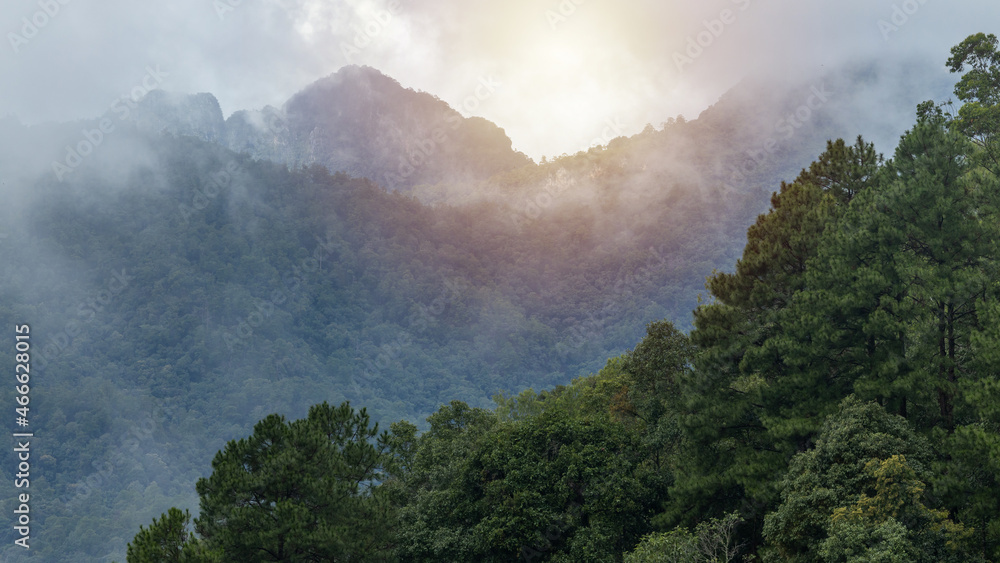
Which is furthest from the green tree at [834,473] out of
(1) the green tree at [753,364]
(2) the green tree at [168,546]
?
(2) the green tree at [168,546]

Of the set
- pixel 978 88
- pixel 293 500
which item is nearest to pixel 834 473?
pixel 293 500

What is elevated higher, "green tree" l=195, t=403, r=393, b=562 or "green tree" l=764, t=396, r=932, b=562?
"green tree" l=195, t=403, r=393, b=562

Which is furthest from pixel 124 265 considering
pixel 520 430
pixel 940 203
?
pixel 940 203

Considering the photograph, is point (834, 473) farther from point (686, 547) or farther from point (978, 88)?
point (978, 88)

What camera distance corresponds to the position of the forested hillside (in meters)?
19.8

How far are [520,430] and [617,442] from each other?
13.0ft

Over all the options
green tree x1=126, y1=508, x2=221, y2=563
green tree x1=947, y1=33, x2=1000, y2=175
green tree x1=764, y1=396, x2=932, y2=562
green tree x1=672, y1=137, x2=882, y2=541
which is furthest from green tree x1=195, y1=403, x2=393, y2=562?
green tree x1=947, y1=33, x2=1000, y2=175

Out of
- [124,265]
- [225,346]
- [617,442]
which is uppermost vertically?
[124,265]

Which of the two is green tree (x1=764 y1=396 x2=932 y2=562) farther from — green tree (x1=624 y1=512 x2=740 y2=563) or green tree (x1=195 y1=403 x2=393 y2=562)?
green tree (x1=195 y1=403 x2=393 y2=562)

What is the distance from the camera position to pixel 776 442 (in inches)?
1027

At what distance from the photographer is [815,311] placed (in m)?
26.0

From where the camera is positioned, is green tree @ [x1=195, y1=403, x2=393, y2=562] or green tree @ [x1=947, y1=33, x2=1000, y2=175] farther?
green tree @ [x1=947, y1=33, x2=1000, y2=175]

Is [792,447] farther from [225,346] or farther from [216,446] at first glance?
[225,346]

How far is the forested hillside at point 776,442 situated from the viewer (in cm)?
1981
